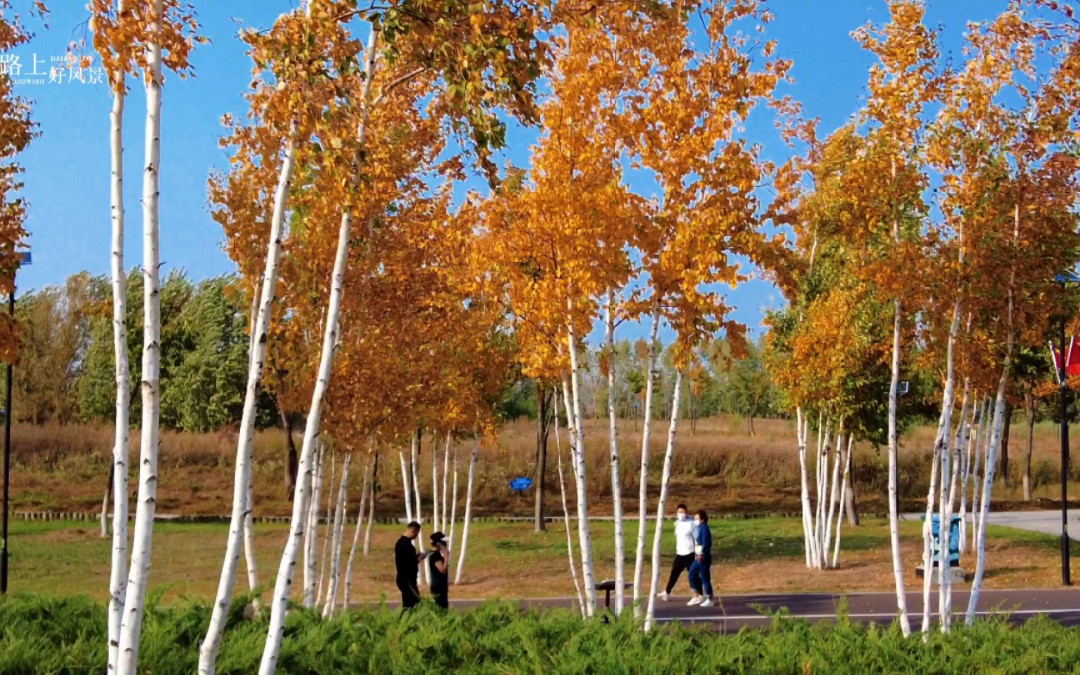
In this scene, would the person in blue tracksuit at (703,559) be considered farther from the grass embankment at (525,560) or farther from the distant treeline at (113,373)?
the distant treeline at (113,373)

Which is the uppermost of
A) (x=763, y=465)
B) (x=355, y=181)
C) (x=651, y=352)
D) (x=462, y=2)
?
(x=462, y=2)

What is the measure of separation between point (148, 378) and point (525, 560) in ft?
69.1

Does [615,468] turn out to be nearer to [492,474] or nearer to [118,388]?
[118,388]

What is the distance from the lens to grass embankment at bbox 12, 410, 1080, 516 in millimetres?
39594

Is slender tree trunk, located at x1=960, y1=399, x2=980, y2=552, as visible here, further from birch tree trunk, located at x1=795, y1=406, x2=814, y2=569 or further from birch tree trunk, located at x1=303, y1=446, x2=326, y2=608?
birch tree trunk, located at x1=303, y1=446, x2=326, y2=608

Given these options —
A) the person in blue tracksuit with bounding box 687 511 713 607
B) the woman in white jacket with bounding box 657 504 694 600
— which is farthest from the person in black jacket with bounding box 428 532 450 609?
the woman in white jacket with bounding box 657 504 694 600

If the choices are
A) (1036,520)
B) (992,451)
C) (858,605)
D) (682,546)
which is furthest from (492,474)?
(992,451)

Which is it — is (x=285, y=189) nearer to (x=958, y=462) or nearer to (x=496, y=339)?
(x=958, y=462)

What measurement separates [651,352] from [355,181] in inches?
226

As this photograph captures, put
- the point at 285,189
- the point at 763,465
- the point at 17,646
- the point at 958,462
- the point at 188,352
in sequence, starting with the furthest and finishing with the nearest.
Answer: the point at 188,352
the point at 763,465
the point at 958,462
the point at 17,646
the point at 285,189

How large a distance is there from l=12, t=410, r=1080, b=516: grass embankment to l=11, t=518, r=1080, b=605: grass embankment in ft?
19.7

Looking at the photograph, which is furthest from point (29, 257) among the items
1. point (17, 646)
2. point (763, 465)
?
point (763, 465)

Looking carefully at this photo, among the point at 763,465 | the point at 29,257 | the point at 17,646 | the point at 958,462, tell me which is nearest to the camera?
the point at 17,646

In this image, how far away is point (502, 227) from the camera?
11.4 metres
